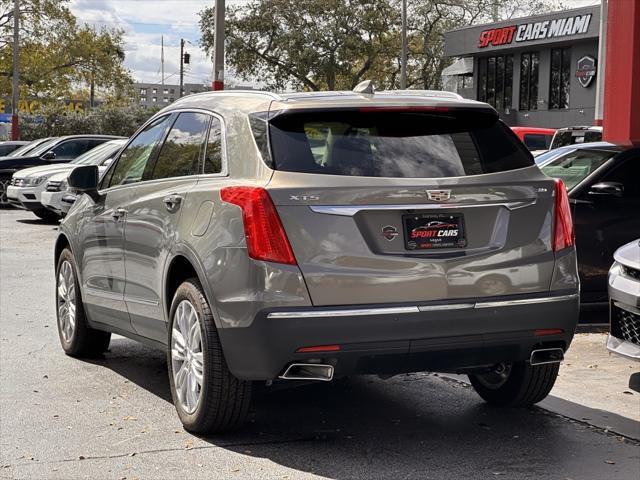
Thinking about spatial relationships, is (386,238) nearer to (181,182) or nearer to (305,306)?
(305,306)

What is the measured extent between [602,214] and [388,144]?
4830 millimetres

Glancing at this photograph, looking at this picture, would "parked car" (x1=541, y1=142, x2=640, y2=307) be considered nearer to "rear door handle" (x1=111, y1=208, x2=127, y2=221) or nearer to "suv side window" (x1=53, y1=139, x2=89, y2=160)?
"rear door handle" (x1=111, y1=208, x2=127, y2=221)

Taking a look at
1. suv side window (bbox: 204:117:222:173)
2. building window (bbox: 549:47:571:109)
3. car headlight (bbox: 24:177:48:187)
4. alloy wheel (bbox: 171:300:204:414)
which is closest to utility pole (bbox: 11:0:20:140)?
building window (bbox: 549:47:571:109)

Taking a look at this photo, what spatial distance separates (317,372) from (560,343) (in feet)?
4.25

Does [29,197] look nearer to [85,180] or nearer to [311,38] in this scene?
[85,180]

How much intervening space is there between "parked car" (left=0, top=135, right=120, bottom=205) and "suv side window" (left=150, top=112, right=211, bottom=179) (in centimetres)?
1669

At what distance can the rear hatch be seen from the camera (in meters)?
4.96

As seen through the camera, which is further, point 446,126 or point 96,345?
point 96,345

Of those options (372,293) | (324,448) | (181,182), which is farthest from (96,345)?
(372,293)

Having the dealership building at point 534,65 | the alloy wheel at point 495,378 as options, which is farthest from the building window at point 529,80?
the alloy wheel at point 495,378

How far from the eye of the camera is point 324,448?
5.38 meters

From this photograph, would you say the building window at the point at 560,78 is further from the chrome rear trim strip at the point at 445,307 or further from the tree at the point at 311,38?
the chrome rear trim strip at the point at 445,307

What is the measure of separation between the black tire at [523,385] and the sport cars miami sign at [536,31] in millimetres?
39063

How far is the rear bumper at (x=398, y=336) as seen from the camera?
4.89 m
